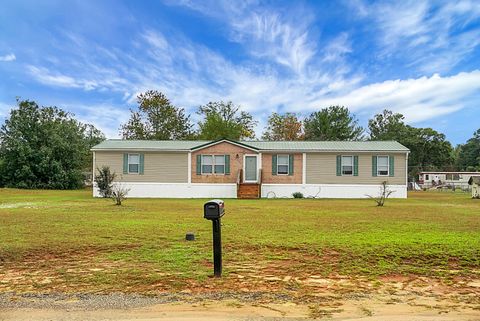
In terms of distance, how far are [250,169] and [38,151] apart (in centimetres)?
1999

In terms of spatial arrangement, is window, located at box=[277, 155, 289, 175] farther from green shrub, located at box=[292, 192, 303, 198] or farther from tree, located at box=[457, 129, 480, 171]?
tree, located at box=[457, 129, 480, 171]

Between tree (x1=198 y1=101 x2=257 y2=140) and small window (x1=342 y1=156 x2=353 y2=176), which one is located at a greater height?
tree (x1=198 y1=101 x2=257 y2=140)

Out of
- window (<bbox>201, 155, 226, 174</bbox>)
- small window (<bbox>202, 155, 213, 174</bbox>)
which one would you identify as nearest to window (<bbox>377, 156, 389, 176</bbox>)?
window (<bbox>201, 155, 226, 174</bbox>)

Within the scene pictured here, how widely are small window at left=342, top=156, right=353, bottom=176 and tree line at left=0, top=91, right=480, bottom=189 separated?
803 inches

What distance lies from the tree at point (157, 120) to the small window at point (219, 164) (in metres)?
20.3

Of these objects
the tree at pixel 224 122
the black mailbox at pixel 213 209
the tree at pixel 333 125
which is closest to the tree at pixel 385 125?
the tree at pixel 333 125

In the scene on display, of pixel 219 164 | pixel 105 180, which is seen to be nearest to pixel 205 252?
pixel 105 180

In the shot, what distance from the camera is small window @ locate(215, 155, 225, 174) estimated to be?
25516mm

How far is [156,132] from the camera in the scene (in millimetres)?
45125

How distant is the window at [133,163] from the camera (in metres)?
25.5

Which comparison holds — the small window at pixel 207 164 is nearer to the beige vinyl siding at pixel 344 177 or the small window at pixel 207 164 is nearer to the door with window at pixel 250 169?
the door with window at pixel 250 169

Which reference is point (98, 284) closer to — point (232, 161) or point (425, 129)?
point (232, 161)

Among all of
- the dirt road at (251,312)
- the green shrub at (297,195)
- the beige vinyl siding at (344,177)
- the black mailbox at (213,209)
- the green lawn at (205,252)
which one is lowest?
the dirt road at (251,312)

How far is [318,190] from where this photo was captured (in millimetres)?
25359
